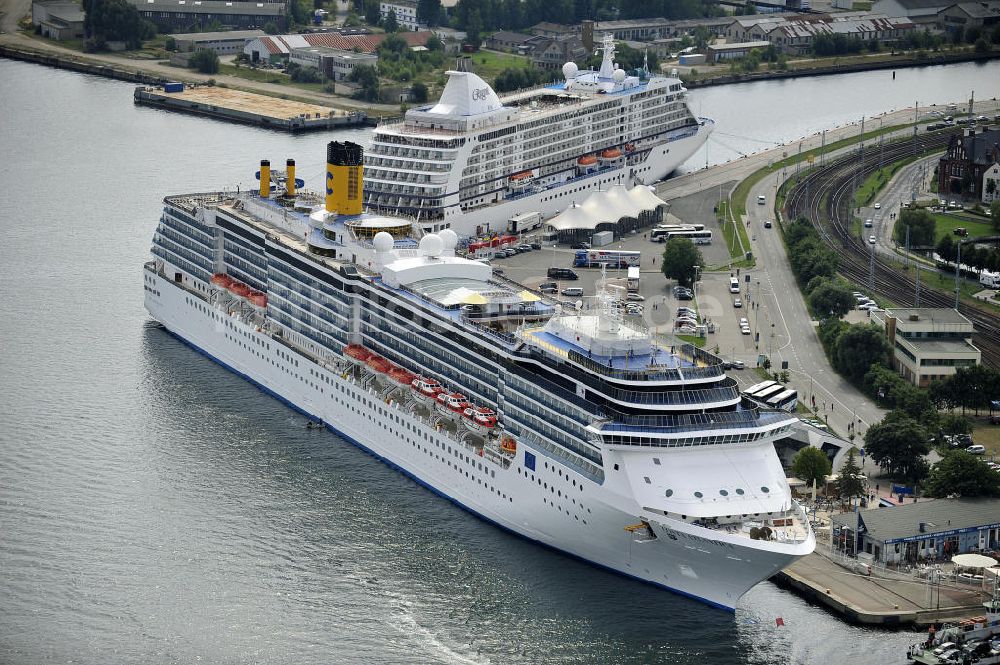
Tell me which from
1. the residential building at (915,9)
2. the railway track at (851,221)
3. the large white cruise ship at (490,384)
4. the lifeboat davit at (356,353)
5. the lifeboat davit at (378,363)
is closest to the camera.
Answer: the large white cruise ship at (490,384)

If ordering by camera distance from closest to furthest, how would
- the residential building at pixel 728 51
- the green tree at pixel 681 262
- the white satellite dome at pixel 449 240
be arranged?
the white satellite dome at pixel 449 240 → the green tree at pixel 681 262 → the residential building at pixel 728 51

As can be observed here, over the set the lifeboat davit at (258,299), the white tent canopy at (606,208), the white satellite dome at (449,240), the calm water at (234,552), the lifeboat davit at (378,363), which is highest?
the white satellite dome at (449,240)

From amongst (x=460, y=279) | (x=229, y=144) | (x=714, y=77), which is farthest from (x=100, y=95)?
(x=460, y=279)

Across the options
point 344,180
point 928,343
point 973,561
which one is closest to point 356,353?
point 344,180

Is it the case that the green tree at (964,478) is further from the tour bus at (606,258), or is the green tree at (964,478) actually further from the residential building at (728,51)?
the residential building at (728,51)

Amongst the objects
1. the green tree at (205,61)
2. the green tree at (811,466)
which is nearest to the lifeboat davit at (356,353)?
the green tree at (811,466)

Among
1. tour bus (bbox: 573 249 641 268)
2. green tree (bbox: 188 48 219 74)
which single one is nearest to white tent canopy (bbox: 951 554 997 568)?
tour bus (bbox: 573 249 641 268)

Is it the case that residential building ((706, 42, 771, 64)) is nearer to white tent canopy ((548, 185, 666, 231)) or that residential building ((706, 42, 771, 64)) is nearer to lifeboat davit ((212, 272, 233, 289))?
white tent canopy ((548, 185, 666, 231))

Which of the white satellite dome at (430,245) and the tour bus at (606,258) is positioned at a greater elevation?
the white satellite dome at (430,245)
